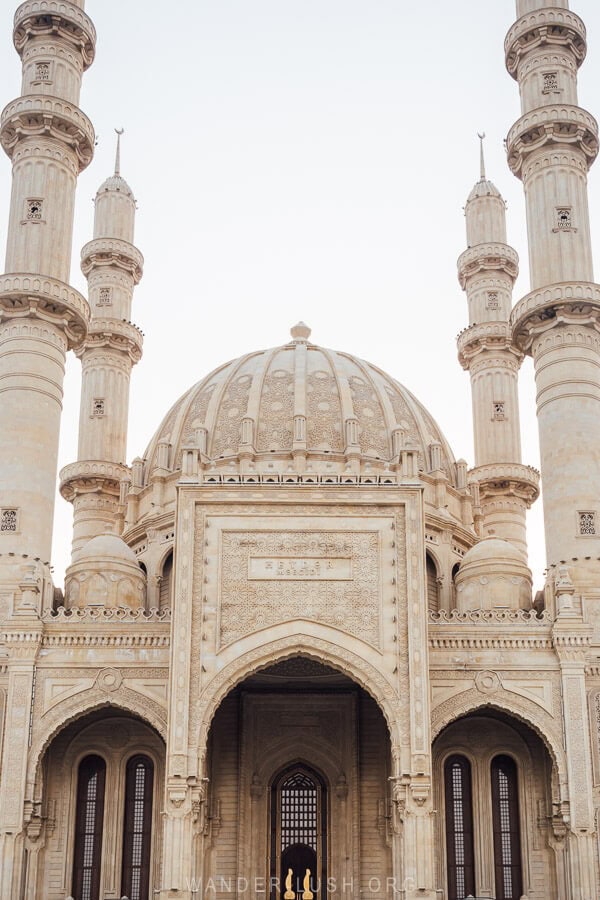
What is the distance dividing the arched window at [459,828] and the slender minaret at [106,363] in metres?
14.6

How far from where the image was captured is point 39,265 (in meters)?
32.3

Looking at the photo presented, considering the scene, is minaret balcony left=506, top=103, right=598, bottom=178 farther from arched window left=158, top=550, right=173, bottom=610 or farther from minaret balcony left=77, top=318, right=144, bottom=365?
arched window left=158, top=550, right=173, bottom=610

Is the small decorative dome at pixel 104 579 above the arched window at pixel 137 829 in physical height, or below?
above

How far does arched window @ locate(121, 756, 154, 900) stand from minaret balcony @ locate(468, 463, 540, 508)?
15207 millimetres

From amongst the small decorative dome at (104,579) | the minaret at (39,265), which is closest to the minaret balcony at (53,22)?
the minaret at (39,265)

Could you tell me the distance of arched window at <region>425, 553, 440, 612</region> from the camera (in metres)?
33.6

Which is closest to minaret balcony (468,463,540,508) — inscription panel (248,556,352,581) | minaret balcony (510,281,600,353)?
minaret balcony (510,281,600,353)

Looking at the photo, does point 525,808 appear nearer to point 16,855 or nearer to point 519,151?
point 16,855

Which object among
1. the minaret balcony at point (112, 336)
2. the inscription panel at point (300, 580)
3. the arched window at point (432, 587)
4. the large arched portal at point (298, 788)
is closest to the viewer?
the inscription panel at point (300, 580)

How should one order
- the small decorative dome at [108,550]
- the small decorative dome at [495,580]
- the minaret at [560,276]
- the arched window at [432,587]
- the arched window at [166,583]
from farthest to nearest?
the arched window at [432,587], the arched window at [166,583], the small decorative dome at [108,550], the small decorative dome at [495,580], the minaret at [560,276]

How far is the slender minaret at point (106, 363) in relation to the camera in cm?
3891

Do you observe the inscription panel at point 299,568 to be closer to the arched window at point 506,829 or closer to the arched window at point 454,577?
the arched window at point 506,829

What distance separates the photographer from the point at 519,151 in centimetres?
3444

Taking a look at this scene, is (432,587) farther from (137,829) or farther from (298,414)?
(137,829)
